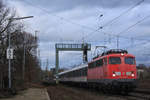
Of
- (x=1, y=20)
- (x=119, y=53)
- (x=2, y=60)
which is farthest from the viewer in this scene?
(x=1, y=20)

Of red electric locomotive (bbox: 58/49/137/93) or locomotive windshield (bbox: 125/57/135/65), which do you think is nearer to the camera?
red electric locomotive (bbox: 58/49/137/93)

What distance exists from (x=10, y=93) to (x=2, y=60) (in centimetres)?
1457

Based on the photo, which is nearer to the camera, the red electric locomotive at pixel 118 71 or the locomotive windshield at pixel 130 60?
the red electric locomotive at pixel 118 71

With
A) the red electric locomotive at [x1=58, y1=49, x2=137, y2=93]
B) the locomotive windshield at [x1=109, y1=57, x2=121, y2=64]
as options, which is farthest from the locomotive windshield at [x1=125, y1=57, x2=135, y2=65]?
the locomotive windshield at [x1=109, y1=57, x2=121, y2=64]

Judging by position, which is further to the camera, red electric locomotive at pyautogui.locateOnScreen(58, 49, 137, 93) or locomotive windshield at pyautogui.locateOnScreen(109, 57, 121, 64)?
locomotive windshield at pyautogui.locateOnScreen(109, 57, 121, 64)

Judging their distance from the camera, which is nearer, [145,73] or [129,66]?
[129,66]

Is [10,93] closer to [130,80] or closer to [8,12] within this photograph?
[130,80]

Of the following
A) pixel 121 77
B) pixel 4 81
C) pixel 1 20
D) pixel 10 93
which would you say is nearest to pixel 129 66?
pixel 121 77

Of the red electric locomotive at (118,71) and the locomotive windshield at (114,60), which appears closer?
the red electric locomotive at (118,71)

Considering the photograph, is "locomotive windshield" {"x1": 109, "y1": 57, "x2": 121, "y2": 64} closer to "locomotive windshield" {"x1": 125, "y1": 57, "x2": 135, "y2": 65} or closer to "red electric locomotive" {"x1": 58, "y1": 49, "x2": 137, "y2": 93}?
"red electric locomotive" {"x1": 58, "y1": 49, "x2": 137, "y2": 93}

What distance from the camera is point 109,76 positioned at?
19734 mm

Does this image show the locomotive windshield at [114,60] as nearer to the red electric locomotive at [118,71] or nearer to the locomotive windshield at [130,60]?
the red electric locomotive at [118,71]

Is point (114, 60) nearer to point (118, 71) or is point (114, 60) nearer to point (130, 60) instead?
point (118, 71)

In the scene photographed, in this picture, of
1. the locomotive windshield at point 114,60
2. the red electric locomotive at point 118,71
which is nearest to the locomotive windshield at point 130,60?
the red electric locomotive at point 118,71
